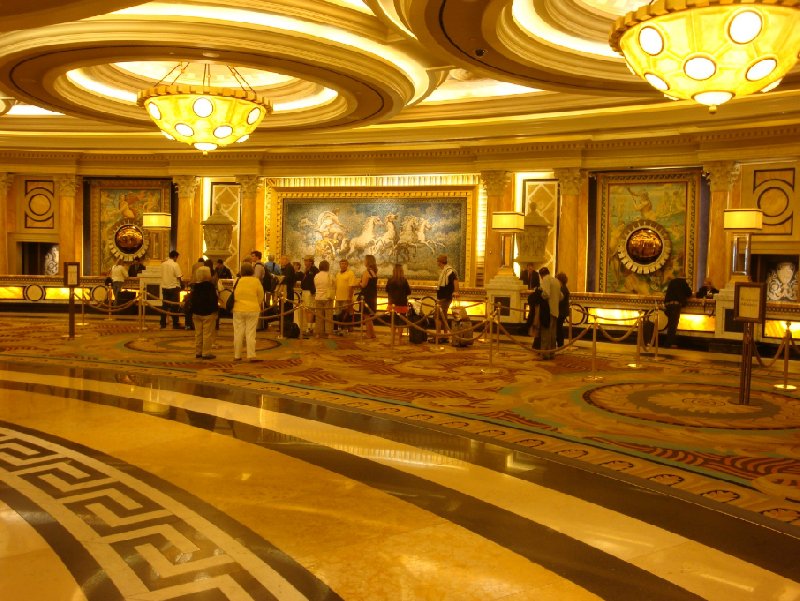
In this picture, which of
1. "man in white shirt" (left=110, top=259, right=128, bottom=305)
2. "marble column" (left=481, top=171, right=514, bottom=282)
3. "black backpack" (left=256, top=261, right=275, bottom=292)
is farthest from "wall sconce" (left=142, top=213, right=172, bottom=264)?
"marble column" (left=481, top=171, right=514, bottom=282)

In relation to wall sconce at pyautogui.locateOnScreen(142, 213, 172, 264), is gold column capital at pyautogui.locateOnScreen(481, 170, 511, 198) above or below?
above

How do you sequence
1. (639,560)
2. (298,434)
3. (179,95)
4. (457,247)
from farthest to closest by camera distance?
1. (457,247)
2. (179,95)
3. (298,434)
4. (639,560)

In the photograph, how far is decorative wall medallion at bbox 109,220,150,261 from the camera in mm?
20047

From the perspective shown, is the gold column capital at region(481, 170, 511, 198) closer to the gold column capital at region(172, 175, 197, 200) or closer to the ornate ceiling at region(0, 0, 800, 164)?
the ornate ceiling at region(0, 0, 800, 164)

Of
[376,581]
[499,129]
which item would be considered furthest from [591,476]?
[499,129]

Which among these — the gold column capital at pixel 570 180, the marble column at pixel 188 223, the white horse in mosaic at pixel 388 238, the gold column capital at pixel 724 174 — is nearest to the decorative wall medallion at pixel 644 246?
the gold column capital at pixel 570 180

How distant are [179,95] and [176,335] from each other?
13.5 feet

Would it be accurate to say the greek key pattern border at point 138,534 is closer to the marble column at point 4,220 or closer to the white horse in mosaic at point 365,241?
the white horse in mosaic at point 365,241

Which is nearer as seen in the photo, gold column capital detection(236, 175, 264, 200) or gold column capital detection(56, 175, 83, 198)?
gold column capital detection(236, 175, 264, 200)

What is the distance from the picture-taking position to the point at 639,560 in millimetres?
3555

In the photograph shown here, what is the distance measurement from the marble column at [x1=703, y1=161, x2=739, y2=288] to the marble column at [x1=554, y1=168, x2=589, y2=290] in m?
2.64

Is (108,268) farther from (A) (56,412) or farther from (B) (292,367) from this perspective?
(A) (56,412)

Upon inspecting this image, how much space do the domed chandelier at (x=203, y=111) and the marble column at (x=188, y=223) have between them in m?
6.96

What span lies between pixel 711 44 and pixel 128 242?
16589 mm
